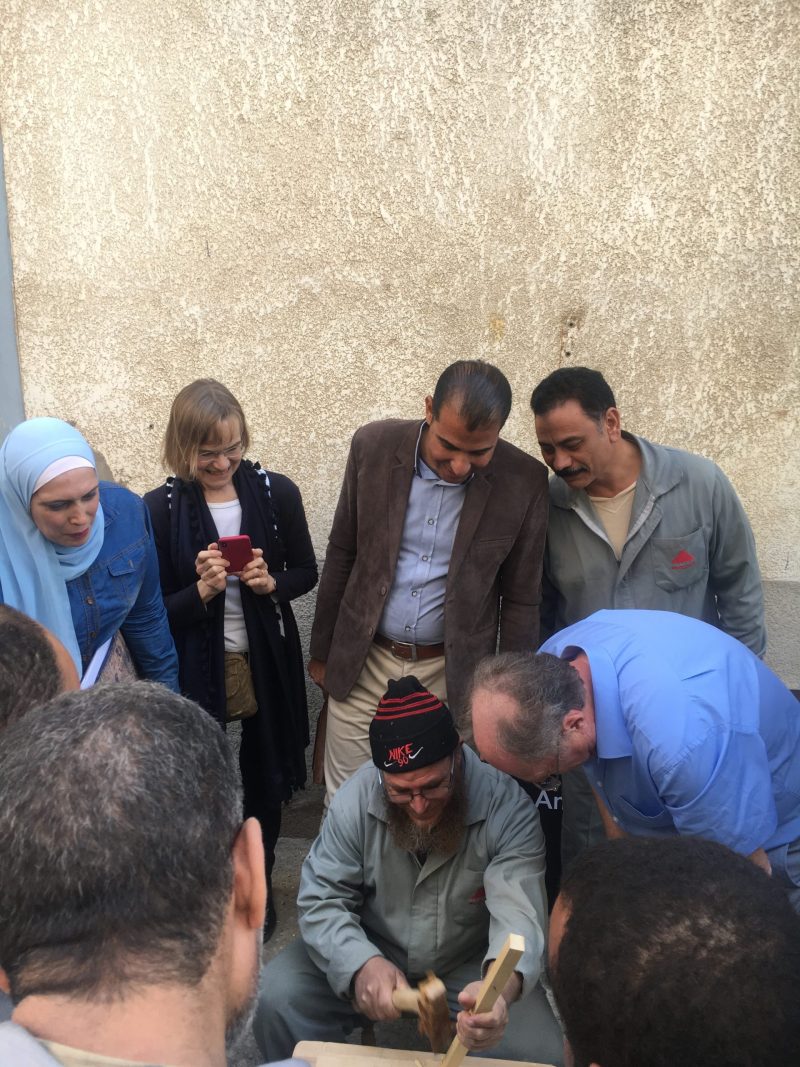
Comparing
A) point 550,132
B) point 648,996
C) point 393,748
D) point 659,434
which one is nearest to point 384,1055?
point 393,748

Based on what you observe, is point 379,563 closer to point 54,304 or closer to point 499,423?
point 499,423

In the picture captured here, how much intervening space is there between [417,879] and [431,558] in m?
0.99

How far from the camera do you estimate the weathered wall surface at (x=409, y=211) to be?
139 inches

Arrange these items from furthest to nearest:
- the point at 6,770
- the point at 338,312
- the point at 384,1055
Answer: the point at 338,312 < the point at 384,1055 < the point at 6,770

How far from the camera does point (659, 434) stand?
382cm

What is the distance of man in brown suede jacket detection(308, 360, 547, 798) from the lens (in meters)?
2.93

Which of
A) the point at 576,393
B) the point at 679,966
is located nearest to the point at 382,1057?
the point at 679,966

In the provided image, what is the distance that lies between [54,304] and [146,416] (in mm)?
632

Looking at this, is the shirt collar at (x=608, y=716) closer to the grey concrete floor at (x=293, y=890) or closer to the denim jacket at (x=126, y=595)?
the grey concrete floor at (x=293, y=890)

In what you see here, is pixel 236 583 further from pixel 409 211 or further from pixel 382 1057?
pixel 409 211

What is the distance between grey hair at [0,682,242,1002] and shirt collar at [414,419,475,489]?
6.27 feet

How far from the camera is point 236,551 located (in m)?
2.96

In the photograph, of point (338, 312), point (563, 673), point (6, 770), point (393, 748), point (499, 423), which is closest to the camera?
point (6, 770)

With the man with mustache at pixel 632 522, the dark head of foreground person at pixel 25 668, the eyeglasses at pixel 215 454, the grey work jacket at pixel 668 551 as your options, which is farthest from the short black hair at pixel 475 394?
the dark head of foreground person at pixel 25 668
